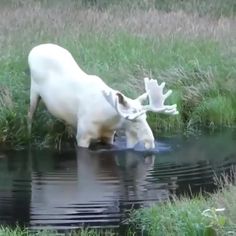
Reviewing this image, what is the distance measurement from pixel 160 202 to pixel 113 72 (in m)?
5.31

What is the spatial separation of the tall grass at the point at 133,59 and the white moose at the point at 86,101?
1.40 ft

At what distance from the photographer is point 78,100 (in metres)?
12.4

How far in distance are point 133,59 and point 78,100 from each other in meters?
3.02

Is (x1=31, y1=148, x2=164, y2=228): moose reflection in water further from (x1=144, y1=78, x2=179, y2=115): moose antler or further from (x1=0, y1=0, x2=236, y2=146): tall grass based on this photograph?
(x1=0, y1=0, x2=236, y2=146): tall grass

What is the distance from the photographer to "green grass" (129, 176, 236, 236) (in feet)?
24.2

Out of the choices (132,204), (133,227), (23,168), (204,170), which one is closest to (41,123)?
(23,168)

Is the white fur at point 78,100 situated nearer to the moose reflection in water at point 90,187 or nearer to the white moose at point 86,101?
the white moose at point 86,101

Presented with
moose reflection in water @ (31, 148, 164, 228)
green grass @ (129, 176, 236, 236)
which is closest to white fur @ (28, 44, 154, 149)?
moose reflection in water @ (31, 148, 164, 228)

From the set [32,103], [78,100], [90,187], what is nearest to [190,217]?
[90,187]

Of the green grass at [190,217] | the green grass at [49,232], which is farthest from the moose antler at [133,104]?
the green grass at [49,232]

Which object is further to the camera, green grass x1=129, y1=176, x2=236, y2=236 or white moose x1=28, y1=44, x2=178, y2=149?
white moose x1=28, y1=44, x2=178, y2=149

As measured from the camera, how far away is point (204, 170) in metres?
11.4

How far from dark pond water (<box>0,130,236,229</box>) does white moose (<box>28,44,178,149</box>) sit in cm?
28

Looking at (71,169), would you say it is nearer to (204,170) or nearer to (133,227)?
(204,170)
